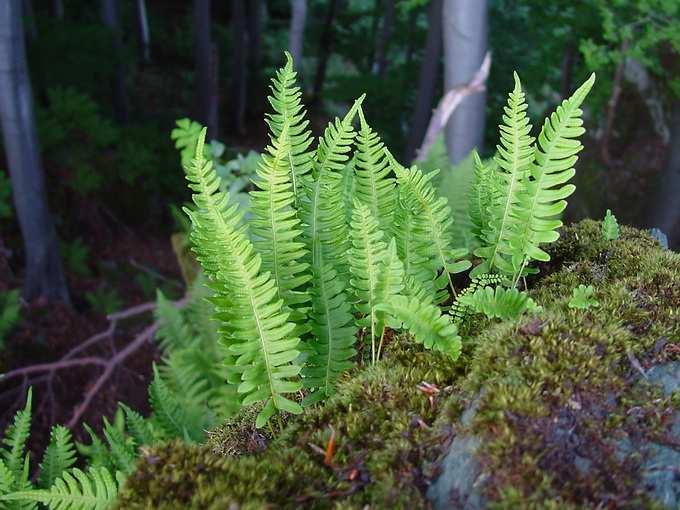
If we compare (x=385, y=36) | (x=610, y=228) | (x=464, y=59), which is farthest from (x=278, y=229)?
(x=385, y=36)

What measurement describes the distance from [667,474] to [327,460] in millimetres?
704

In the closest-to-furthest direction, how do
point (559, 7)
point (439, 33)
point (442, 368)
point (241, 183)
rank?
point (442, 368) → point (241, 183) → point (559, 7) → point (439, 33)

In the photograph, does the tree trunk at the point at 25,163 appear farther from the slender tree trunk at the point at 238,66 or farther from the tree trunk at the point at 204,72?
the slender tree trunk at the point at 238,66

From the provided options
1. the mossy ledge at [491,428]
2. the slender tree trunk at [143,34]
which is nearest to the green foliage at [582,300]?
the mossy ledge at [491,428]

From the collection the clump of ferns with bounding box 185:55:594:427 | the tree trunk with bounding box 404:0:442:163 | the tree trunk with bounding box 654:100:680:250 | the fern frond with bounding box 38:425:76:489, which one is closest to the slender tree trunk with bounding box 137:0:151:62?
the tree trunk with bounding box 404:0:442:163

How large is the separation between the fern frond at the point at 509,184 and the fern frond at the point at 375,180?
0.32 metres

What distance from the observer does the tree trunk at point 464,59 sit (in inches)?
208

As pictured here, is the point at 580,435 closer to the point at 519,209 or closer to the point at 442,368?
the point at 442,368

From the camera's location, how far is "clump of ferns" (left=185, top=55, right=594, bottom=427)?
1.43m

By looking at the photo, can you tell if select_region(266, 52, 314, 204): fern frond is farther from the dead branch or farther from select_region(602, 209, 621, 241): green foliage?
the dead branch

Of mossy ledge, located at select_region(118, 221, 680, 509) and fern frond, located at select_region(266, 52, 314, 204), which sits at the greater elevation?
fern frond, located at select_region(266, 52, 314, 204)

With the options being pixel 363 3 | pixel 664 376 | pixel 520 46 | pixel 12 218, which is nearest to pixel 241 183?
pixel 664 376

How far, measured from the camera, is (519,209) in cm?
165

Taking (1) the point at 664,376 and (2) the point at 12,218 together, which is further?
(2) the point at 12,218
